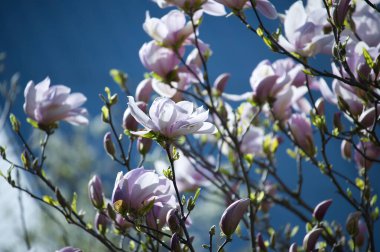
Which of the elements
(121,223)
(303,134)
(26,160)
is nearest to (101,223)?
(121,223)

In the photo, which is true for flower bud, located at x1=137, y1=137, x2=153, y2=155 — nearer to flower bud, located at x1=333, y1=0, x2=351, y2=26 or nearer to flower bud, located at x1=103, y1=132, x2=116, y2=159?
flower bud, located at x1=103, y1=132, x2=116, y2=159

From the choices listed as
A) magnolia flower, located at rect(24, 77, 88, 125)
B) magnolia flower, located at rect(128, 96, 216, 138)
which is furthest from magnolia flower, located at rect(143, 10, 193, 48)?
magnolia flower, located at rect(128, 96, 216, 138)

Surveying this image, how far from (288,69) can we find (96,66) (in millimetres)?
3339

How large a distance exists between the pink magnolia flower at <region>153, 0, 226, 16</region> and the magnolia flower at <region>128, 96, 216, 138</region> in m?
0.27

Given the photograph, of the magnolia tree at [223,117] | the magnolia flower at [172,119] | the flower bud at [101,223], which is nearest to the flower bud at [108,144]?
the magnolia tree at [223,117]

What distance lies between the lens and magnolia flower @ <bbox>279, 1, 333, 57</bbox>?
723mm

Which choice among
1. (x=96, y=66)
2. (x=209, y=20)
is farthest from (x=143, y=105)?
(x=96, y=66)

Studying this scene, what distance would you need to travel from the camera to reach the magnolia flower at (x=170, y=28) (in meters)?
0.82

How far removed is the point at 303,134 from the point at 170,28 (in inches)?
12.5

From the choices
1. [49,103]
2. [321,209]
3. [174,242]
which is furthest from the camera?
[49,103]

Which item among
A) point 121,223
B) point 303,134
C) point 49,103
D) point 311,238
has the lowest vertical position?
point 311,238

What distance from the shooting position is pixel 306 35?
732mm

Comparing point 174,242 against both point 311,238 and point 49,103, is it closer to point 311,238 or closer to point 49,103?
point 311,238

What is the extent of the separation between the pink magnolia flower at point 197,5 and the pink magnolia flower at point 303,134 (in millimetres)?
248
